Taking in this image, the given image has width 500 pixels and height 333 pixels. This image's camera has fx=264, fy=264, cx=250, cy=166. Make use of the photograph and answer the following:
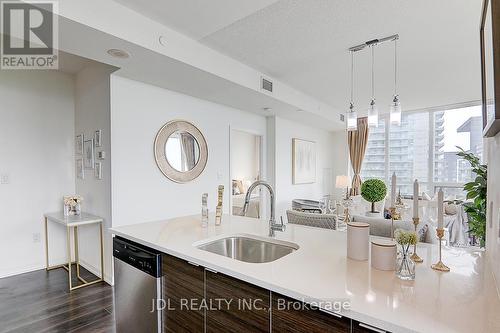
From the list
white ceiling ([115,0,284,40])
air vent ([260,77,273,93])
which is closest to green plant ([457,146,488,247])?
white ceiling ([115,0,284,40])

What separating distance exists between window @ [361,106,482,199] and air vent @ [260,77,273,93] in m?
3.88

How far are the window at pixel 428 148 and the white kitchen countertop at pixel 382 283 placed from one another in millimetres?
5318

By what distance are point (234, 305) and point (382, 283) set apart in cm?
63

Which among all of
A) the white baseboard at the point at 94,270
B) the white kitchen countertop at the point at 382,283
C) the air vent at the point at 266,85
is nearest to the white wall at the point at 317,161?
the air vent at the point at 266,85

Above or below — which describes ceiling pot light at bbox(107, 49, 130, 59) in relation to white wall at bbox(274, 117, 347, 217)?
above

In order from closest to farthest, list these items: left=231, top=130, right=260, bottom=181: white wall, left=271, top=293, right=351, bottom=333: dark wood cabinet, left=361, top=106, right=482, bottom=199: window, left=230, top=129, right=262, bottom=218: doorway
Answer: left=271, top=293, right=351, bottom=333: dark wood cabinet → left=361, top=106, right=482, bottom=199: window → left=230, top=129, right=262, bottom=218: doorway → left=231, top=130, right=260, bottom=181: white wall

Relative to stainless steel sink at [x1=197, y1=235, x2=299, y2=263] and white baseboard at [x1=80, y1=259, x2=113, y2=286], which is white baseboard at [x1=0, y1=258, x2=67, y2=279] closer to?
white baseboard at [x1=80, y1=259, x2=113, y2=286]

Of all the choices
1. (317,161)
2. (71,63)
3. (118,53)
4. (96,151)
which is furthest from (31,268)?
(317,161)

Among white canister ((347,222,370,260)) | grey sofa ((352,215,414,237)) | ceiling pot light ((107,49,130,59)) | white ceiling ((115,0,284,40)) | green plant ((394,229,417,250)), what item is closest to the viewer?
green plant ((394,229,417,250))

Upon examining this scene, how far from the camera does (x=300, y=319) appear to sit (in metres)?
0.97

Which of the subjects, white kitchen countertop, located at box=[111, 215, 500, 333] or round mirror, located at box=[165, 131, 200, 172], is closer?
white kitchen countertop, located at box=[111, 215, 500, 333]

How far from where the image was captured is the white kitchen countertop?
2.56 feet

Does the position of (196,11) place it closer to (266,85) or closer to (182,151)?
(266,85)

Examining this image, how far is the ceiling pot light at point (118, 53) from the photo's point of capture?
7.80 ft
